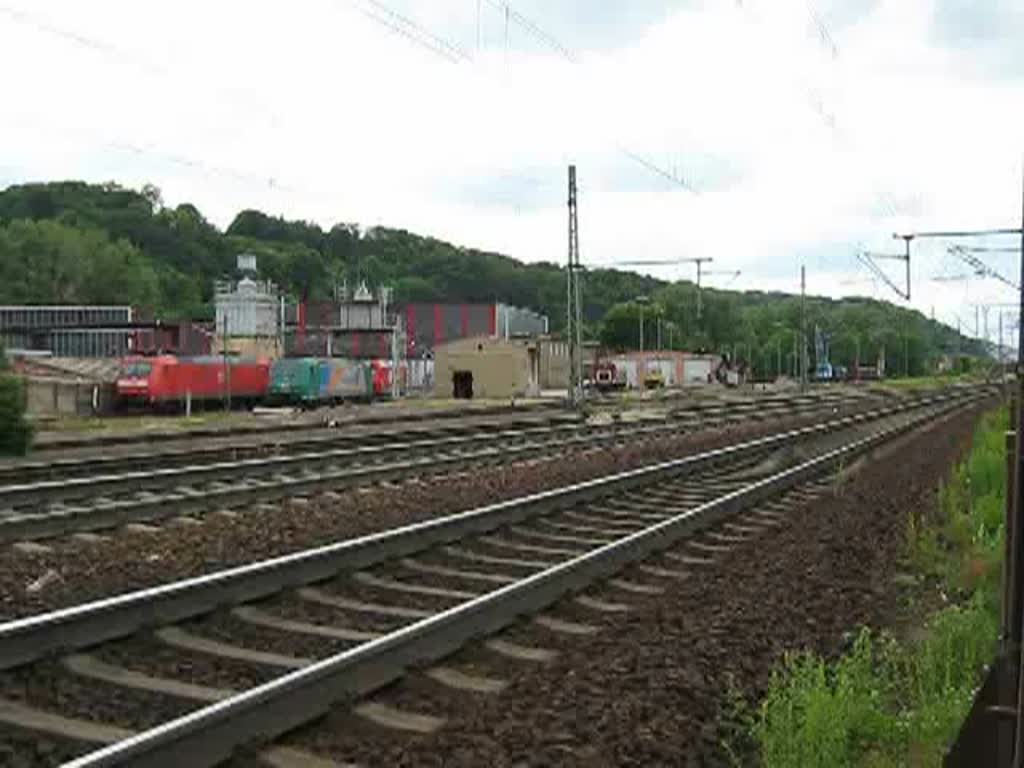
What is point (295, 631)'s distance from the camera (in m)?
7.45

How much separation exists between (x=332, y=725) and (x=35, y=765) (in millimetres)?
1340

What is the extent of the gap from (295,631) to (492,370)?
6109 centimetres

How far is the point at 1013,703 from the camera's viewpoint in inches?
152

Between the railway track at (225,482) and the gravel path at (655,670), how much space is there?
517 cm

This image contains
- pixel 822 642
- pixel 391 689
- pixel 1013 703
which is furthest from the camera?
pixel 822 642

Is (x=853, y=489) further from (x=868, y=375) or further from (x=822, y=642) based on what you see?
(x=868, y=375)

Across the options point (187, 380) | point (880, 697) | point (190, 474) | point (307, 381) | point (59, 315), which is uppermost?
point (59, 315)

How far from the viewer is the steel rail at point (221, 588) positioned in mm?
6445

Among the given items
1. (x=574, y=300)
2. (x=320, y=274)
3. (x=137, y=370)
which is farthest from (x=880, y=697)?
(x=320, y=274)

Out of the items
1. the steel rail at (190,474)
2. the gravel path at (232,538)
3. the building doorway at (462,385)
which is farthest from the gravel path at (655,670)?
the building doorway at (462,385)

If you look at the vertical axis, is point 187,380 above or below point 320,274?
below

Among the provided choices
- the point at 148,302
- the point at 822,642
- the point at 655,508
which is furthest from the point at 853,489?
the point at 148,302

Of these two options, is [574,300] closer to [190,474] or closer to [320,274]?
[190,474]

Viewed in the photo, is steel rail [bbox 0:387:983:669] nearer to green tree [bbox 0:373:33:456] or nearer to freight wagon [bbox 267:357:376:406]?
green tree [bbox 0:373:33:456]
